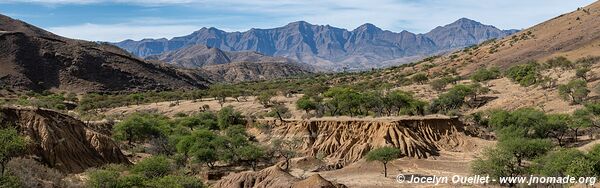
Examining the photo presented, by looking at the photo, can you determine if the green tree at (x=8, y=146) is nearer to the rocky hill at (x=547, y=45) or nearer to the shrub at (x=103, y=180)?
the shrub at (x=103, y=180)

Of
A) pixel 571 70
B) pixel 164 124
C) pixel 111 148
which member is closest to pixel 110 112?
pixel 164 124

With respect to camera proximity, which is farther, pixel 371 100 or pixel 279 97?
pixel 279 97

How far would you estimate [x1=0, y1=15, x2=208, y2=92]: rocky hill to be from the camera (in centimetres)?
12544

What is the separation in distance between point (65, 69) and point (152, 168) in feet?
359

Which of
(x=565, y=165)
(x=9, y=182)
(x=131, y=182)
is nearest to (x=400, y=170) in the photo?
(x=565, y=165)

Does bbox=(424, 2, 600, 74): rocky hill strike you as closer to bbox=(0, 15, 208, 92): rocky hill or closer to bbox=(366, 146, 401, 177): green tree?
bbox=(366, 146, 401, 177): green tree

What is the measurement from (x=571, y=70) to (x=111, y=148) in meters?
72.0

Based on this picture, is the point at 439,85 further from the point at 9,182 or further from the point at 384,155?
the point at 9,182

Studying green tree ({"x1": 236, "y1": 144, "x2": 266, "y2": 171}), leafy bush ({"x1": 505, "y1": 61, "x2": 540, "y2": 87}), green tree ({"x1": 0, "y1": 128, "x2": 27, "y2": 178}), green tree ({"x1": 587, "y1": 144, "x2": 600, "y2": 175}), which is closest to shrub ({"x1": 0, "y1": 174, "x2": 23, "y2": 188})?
green tree ({"x1": 0, "y1": 128, "x2": 27, "y2": 178})

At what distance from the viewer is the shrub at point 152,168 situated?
35.7 m

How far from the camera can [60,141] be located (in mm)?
39219

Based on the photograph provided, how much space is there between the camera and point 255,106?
8712 centimetres

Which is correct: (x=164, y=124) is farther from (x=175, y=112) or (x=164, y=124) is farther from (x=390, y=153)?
(x=390, y=153)

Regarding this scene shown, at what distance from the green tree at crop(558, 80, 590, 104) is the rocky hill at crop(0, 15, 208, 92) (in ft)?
337
